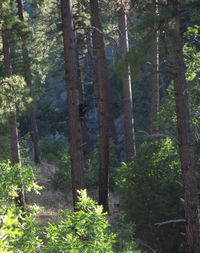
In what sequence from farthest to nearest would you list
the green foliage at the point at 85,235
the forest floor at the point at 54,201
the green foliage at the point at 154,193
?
the forest floor at the point at 54,201, the green foliage at the point at 154,193, the green foliage at the point at 85,235

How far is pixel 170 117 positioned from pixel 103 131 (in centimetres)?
265

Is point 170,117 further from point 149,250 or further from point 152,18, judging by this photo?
point 152,18

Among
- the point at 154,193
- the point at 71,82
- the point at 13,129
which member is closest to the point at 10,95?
the point at 13,129

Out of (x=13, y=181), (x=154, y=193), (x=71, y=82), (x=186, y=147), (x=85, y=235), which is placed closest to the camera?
(x=85, y=235)

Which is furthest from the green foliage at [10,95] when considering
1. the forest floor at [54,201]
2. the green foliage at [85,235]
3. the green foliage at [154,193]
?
the green foliage at [85,235]

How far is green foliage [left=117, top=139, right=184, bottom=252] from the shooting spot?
10.2 metres

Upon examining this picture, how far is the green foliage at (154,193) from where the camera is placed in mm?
10227

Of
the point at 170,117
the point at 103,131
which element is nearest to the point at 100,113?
the point at 103,131

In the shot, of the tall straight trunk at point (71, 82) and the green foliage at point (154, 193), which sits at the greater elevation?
the tall straight trunk at point (71, 82)

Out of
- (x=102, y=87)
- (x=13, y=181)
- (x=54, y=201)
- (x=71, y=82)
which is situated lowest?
(x=54, y=201)

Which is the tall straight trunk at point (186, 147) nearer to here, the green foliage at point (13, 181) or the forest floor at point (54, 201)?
the green foliage at point (13, 181)

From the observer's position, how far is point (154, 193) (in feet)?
33.5

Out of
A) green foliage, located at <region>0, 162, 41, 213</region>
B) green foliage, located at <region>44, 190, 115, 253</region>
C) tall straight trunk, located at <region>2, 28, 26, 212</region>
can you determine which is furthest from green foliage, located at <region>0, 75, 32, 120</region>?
green foliage, located at <region>44, 190, 115, 253</region>

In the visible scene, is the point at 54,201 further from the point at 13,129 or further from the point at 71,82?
the point at 71,82
